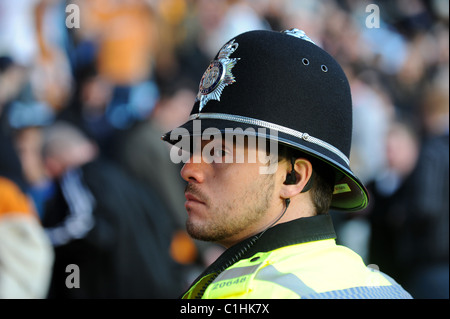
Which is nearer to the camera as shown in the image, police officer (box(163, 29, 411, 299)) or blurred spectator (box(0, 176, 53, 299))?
police officer (box(163, 29, 411, 299))

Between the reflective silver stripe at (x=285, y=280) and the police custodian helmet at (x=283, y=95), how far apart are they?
0.41 m

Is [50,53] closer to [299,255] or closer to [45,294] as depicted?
[45,294]

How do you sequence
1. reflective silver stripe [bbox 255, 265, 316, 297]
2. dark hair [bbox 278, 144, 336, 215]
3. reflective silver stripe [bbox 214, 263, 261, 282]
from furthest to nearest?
dark hair [bbox 278, 144, 336, 215]
reflective silver stripe [bbox 214, 263, 261, 282]
reflective silver stripe [bbox 255, 265, 316, 297]

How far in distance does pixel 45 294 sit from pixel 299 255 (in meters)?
3.31

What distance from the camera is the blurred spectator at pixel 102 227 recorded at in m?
4.55

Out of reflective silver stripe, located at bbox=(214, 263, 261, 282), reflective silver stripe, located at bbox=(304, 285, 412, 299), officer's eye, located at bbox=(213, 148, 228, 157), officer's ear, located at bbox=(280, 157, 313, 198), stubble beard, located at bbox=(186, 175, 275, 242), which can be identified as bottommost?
reflective silver stripe, located at bbox=(304, 285, 412, 299)

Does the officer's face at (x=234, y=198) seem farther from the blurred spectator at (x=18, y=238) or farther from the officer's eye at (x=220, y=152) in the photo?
the blurred spectator at (x=18, y=238)

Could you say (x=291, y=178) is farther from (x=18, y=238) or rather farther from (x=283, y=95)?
(x=18, y=238)

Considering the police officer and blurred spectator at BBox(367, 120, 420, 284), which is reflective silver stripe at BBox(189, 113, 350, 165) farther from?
blurred spectator at BBox(367, 120, 420, 284)

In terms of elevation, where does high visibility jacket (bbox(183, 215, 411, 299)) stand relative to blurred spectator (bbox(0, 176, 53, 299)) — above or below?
above

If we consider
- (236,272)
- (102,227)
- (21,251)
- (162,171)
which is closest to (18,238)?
(21,251)

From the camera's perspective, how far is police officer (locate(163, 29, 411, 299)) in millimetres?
1786

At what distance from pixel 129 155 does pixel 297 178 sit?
3537 millimetres

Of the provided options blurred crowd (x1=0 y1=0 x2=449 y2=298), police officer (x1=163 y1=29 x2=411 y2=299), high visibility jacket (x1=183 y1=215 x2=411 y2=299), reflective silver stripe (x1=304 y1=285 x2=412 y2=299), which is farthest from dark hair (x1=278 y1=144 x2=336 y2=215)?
blurred crowd (x1=0 y1=0 x2=449 y2=298)
